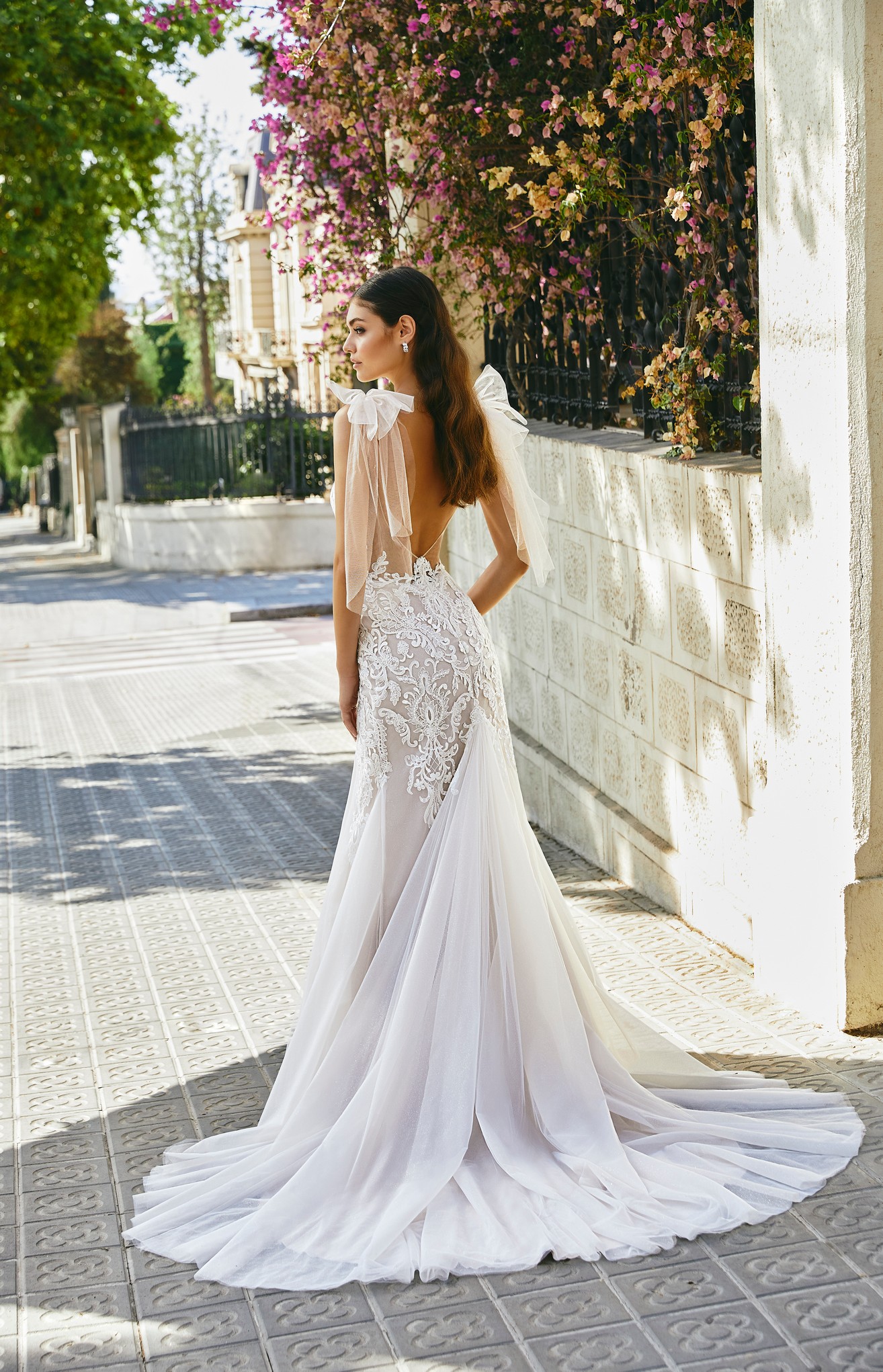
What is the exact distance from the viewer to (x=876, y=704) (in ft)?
13.5

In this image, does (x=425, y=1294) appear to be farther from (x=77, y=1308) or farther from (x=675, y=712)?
(x=675, y=712)

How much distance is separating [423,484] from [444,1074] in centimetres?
150

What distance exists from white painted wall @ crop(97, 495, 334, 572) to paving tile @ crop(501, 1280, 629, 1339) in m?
17.9

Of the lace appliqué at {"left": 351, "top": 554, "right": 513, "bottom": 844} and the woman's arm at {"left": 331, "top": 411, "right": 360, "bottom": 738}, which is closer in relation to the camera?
the woman's arm at {"left": 331, "top": 411, "right": 360, "bottom": 738}

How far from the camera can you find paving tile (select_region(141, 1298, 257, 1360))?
2930mm

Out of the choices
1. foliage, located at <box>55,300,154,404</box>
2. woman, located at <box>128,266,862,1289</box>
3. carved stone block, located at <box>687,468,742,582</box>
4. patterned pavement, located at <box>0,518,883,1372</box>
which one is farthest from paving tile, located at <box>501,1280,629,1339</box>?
foliage, located at <box>55,300,154,404</box>

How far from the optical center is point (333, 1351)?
2.87m

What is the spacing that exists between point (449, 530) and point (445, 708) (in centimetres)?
540

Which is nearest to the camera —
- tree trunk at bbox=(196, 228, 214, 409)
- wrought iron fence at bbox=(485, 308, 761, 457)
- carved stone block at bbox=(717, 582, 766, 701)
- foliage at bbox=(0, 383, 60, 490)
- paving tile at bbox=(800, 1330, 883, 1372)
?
paving tile at bbox=(800, 1330, 883, 1372)

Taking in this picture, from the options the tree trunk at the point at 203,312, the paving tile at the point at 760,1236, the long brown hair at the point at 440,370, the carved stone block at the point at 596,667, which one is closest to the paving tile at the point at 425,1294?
the paving tile at the point at 760,1236

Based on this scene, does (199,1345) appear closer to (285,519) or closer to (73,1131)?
(73,1131)

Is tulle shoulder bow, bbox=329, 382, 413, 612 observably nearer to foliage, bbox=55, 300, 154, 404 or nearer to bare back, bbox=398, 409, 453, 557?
bare back, bbox=398, 409, 453, 557

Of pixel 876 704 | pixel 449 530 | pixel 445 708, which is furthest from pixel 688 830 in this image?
pixel 449 530

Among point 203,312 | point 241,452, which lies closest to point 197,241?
point 203,312
